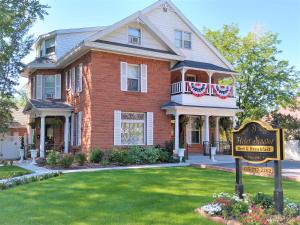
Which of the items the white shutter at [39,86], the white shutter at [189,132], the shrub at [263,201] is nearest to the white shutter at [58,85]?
the white shutter at [39,86]

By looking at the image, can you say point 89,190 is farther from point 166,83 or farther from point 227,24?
point 227,24

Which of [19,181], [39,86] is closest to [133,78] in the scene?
[39,86]

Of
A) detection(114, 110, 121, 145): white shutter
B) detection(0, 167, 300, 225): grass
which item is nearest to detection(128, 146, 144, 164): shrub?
detection(114, 110, 121, 145): white shutter

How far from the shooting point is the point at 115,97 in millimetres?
17812

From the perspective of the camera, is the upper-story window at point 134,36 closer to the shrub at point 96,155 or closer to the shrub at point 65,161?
the shrub at point 96,155

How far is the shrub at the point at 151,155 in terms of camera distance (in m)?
17.0

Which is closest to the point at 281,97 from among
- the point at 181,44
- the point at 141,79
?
the point at 181,44

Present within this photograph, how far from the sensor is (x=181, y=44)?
22188mm

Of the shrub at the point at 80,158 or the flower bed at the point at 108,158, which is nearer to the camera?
the flower bed at the point at 108,158

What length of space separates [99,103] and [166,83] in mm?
4607

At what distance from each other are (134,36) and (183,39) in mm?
4546

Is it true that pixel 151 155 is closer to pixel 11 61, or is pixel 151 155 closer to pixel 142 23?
pixel 142 23

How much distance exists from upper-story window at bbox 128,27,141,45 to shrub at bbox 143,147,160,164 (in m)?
6.34

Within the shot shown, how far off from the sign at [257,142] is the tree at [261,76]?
22.5 meters
